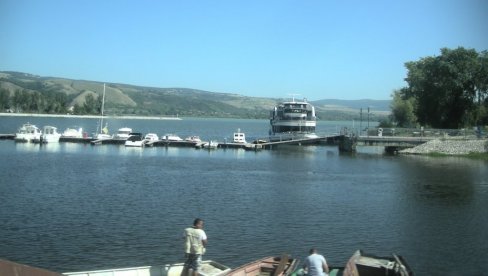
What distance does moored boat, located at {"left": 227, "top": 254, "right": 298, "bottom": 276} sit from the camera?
17828 mm

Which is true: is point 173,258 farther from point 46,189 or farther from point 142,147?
point 142,147

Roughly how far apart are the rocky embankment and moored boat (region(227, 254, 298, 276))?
215 ft

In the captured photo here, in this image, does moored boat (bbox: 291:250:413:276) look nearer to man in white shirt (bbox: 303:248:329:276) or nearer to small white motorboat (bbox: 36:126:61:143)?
man in white shirt (bbox: 303:248:329:276)

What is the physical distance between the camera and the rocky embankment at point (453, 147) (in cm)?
7738

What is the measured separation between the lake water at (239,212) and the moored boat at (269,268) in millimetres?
4046

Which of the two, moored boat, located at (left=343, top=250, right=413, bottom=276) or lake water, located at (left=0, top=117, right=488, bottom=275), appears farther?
lake water, located at (left=0, top=117, right=488, bottom=275)

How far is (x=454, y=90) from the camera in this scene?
310ft

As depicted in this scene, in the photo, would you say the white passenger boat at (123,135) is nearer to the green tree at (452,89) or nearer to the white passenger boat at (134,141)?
the white passenger boat at (134,141)

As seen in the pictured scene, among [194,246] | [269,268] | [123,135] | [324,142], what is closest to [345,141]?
[324,142]

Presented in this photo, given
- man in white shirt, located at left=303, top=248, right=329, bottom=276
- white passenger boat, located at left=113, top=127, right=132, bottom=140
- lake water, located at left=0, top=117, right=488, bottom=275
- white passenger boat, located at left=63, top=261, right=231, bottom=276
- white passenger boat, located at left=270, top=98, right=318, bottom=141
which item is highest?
white passenger boat, located at left=270, top=98, right=318, bottom=141

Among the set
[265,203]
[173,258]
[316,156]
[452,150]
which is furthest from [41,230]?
[452,150]

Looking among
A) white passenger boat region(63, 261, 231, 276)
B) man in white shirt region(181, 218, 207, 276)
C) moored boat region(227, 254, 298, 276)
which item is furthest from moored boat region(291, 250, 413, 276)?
man in white shirt region(181, 218, 207, 276)

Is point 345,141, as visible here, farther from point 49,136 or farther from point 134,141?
point 49,136

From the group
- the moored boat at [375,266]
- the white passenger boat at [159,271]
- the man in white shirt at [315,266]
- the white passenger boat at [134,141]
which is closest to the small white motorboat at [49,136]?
the white passenger boat at [134,141]
